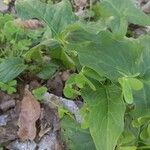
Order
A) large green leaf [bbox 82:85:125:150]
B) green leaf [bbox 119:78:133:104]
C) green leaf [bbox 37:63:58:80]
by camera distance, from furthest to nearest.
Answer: green leaf [bbox 37:63:58:80], large green leaf [bbox 82:85:125:150], green leaf [bbox 119:78:133:104]

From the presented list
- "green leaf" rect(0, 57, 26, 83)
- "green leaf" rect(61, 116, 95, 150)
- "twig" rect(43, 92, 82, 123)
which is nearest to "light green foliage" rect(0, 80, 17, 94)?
"green leaf" rect(0, 57, 26, 83)

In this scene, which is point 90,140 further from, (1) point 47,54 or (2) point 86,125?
(1) point 47,54

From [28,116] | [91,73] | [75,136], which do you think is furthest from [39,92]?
[91,73]

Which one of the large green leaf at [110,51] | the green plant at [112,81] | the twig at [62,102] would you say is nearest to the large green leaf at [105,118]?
the green plant at [112,81]

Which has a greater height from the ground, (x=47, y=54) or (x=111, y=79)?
(x=111, y=79)

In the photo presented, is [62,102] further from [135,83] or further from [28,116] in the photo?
[135,83]

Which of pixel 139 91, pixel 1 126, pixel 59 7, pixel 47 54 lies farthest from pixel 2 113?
pixel 139 91

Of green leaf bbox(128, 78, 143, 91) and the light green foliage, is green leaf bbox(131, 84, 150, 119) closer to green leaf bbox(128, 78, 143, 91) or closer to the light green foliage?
green leaf bbox(128, 78, 143, 91)
